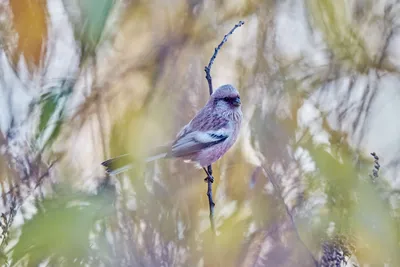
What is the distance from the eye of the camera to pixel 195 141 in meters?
0.68

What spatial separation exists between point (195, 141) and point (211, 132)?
0.15ft

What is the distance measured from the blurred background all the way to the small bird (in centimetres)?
3

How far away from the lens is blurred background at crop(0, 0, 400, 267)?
1.85 ft

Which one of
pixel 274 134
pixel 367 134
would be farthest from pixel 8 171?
pixel 367 134

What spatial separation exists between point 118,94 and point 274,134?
0.71 feet

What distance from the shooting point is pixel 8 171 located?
2.01 ft

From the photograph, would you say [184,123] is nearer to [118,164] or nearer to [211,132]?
[211,132]

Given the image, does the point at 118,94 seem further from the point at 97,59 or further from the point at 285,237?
the point at 285,237

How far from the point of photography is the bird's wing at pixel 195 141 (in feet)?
2.10

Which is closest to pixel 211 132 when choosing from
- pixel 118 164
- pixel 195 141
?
pixel 195 141

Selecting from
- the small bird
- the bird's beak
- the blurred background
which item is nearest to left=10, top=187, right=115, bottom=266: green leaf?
the blurred background

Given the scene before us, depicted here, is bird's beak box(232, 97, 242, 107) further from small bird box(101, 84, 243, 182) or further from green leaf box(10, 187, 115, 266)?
green leaf box(10, 187, 115, 266)

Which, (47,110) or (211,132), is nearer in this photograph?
(47,110)

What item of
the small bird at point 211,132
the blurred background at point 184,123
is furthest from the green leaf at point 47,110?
the small bird at point 211,132
